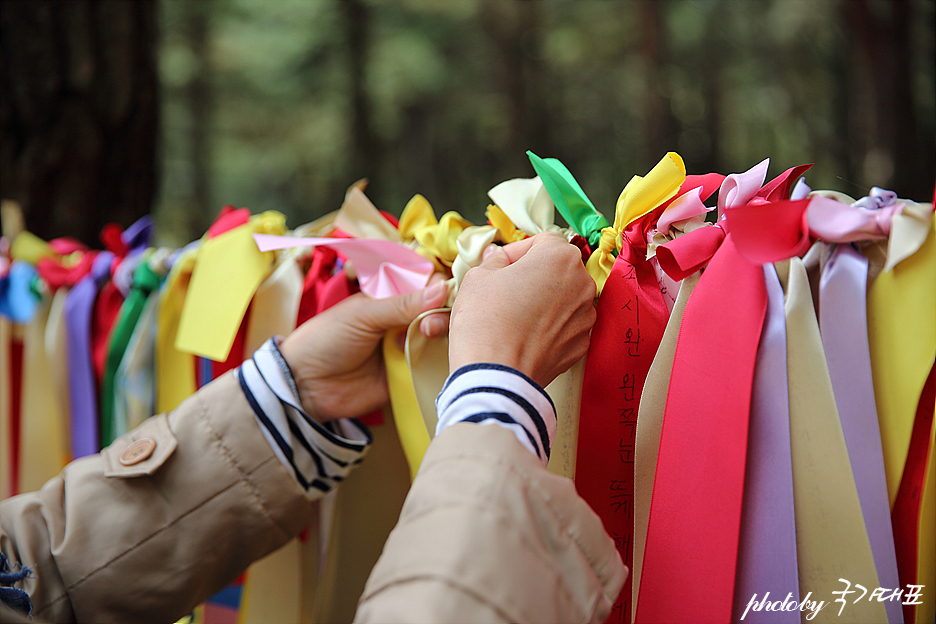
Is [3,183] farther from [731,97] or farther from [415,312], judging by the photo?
[731,97]

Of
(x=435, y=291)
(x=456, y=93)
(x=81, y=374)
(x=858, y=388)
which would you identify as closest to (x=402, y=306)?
(x=435, y=291)

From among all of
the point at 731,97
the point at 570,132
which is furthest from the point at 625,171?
the point at 731,97

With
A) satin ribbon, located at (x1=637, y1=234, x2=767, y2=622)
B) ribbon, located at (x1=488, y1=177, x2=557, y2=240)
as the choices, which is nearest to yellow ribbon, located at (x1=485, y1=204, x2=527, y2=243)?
ribbon, located at (x1=488, y1=177, x2=557, y2=240)

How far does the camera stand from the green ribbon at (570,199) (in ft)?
2.19

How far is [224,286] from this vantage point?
0.89 m

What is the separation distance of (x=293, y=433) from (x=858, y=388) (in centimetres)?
61

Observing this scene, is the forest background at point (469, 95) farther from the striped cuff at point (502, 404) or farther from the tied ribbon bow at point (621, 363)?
the striped cuff at point (502, 404)

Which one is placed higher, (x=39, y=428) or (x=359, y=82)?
(x=359, y=82)

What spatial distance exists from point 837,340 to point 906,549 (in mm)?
187

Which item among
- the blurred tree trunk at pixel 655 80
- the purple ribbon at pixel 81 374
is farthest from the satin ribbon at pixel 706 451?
the blurred tree trunk at pixel 655 80

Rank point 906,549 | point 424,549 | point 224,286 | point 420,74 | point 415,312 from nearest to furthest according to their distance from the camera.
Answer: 1. point 424,549
2. point 906,549
3. point 415,312
4. point 224,286
5. point 420,74

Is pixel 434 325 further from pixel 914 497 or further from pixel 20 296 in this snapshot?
pixel 20 296

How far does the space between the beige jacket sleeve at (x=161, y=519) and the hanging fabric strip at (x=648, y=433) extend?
409 millimetres

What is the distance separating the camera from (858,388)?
54 cm
